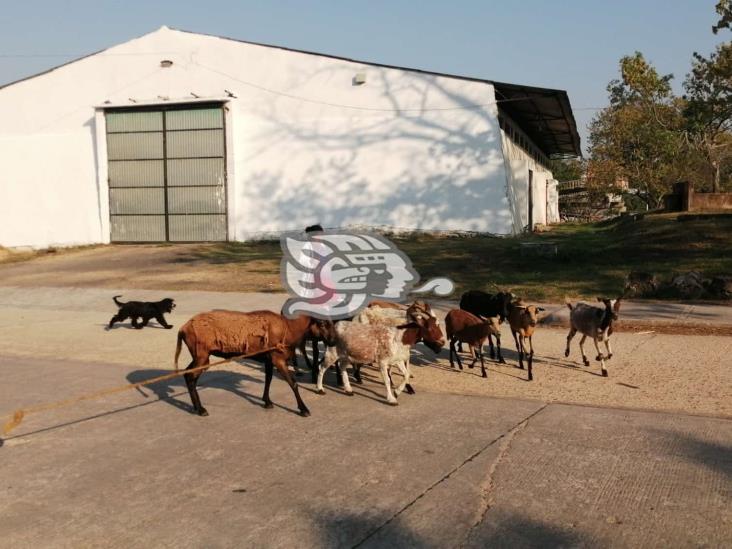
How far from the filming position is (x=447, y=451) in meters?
5.60

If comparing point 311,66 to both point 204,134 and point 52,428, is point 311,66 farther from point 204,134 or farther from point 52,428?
point 52,428

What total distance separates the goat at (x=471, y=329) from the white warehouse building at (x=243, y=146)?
20645mm

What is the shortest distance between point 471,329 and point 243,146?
80.7ft

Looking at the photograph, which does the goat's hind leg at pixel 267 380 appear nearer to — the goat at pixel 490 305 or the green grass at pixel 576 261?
the goat at pixel 490 305

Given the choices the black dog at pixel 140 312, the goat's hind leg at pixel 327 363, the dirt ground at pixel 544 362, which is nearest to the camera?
the dirt ground at pixel 544 362

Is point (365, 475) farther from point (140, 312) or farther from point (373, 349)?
point (140, 312)

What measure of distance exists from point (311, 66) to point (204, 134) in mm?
5793

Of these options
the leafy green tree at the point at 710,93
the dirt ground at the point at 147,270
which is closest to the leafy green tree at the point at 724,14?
the leafy green tree at the point at 710,93

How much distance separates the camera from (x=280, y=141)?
102ft

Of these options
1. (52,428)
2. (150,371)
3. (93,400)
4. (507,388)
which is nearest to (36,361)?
(150,371)

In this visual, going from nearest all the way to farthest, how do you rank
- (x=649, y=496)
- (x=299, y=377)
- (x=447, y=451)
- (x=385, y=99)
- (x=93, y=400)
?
(x=649, y=496) → (x=447, y=451) → (x=93, y=400) → (x=299, y=377) → (x=385, y=99)

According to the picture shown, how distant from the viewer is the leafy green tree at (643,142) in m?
44.7

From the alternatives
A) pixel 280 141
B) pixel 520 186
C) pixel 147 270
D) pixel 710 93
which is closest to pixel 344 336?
pixel 147 270

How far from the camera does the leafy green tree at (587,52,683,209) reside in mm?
44719
